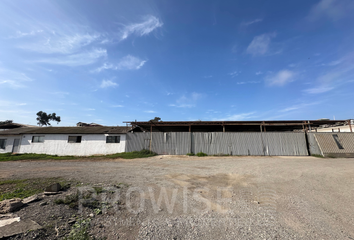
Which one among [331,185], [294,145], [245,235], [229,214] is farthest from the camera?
[294,145]

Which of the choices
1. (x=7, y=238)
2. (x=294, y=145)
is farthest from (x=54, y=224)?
(x=294, y=145)

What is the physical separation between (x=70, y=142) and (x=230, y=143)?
2108 cm

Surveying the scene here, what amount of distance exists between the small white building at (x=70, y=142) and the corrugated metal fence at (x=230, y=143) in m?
2.94

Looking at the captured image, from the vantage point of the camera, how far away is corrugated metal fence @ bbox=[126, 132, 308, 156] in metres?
18.0

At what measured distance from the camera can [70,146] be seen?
67.8 ft

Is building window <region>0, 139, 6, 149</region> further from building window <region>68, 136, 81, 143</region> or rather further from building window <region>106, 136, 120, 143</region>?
building window <region>106, 136, 120, 143</region>

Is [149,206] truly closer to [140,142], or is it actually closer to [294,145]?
[140,142]

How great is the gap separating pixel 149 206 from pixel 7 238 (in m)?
2.54

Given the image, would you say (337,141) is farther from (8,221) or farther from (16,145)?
(16,145)

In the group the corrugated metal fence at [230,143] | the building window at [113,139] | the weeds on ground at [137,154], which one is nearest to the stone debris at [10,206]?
the weeds on ground at [137,154]

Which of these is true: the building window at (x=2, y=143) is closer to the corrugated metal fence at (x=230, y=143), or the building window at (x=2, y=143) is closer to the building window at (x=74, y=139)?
the building window at (x=74, y=139)

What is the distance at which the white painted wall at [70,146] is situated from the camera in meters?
20.2

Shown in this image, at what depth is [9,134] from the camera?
71.6 ft

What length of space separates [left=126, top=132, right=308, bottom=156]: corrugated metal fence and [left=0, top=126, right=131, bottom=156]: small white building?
294cm
